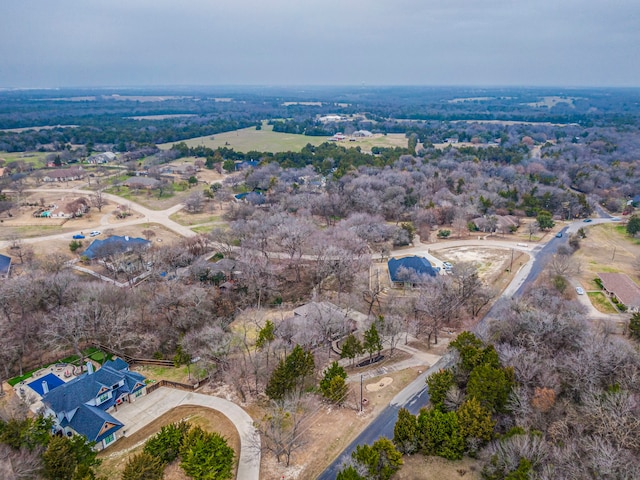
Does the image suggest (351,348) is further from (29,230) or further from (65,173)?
(65,173)

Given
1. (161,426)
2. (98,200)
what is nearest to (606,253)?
(161,426)

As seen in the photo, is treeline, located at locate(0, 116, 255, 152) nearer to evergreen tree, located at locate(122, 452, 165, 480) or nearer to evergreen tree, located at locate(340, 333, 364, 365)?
evergreen tree, located at locate(340, 333, 364, 365)

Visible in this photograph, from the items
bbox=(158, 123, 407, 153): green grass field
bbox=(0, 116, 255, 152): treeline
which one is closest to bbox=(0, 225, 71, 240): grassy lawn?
bbox=(0, 116, 255, 152): treeline

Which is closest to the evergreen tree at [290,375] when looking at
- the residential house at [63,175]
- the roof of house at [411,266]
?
the roof of house at [411,266]

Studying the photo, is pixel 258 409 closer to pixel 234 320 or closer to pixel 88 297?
pixel 234 320

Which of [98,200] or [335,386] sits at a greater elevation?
[98,200]

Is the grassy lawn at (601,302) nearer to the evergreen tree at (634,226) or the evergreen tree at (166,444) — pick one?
the evergreen tree at (634,226)
